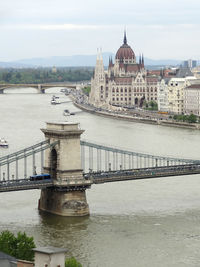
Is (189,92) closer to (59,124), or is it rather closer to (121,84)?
(121,84)

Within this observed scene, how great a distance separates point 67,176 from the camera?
30297 millimetres

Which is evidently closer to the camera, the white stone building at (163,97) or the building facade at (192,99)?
the building facade at (192,99)

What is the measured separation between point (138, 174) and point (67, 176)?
289 centimetres

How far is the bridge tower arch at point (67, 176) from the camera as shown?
30.1m

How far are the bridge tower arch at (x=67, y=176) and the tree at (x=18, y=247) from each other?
25.7 ft

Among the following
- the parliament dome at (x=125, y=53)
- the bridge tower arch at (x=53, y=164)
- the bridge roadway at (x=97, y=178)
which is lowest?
the bridge roadway at (x=97, y=178)

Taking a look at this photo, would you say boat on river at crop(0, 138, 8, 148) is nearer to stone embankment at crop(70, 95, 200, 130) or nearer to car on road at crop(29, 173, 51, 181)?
stone embankment at crop(70, 95, 200, 130)

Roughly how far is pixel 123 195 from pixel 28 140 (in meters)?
20.8

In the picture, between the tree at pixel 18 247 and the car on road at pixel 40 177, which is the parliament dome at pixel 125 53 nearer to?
the car on road at pixel 40 177

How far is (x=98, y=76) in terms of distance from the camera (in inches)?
4437

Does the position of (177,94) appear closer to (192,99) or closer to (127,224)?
(192,99)

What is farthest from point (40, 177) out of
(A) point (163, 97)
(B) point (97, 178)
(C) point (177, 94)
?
(A) point (163, 97)

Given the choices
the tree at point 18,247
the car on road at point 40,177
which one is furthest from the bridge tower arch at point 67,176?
the tree at point 18,247

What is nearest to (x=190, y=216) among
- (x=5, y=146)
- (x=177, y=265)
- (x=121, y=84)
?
(x=177, y=265)
